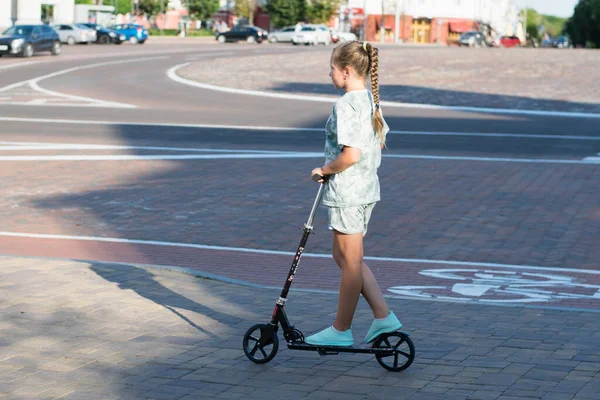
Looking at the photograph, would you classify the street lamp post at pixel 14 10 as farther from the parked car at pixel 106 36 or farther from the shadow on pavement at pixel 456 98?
the shadow on pavement at pixel 456 98

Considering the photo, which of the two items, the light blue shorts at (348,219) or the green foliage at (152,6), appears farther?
the green foliage at (152,6)

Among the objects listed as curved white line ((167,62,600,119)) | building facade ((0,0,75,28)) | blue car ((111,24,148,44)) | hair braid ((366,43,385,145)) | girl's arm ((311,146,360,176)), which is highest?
building facade ((0,0,75,28))

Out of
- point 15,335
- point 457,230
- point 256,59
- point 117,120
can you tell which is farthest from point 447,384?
point 256,59

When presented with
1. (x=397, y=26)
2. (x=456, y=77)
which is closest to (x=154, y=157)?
(x=456, y=77)

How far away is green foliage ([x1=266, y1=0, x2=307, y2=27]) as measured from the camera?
103m

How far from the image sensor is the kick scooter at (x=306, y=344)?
18.0 ft

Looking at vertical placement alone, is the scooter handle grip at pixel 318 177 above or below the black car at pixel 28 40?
below

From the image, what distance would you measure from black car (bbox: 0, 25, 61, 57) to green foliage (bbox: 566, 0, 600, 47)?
56.0 metres

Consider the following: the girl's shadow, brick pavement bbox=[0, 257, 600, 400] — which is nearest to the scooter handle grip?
brick pavement bbox=[0, 257, 600, 400]

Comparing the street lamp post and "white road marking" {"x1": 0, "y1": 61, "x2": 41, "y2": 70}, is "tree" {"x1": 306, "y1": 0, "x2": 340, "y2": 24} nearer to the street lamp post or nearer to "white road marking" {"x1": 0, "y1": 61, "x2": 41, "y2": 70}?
the street lamp post

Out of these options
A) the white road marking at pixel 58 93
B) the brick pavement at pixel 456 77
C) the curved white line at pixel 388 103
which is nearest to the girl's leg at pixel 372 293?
the curved white line at pixel 388 103

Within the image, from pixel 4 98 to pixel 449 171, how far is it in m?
17.4

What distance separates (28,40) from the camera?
48.2 meters

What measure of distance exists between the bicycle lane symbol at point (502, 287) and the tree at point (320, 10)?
318 feet
